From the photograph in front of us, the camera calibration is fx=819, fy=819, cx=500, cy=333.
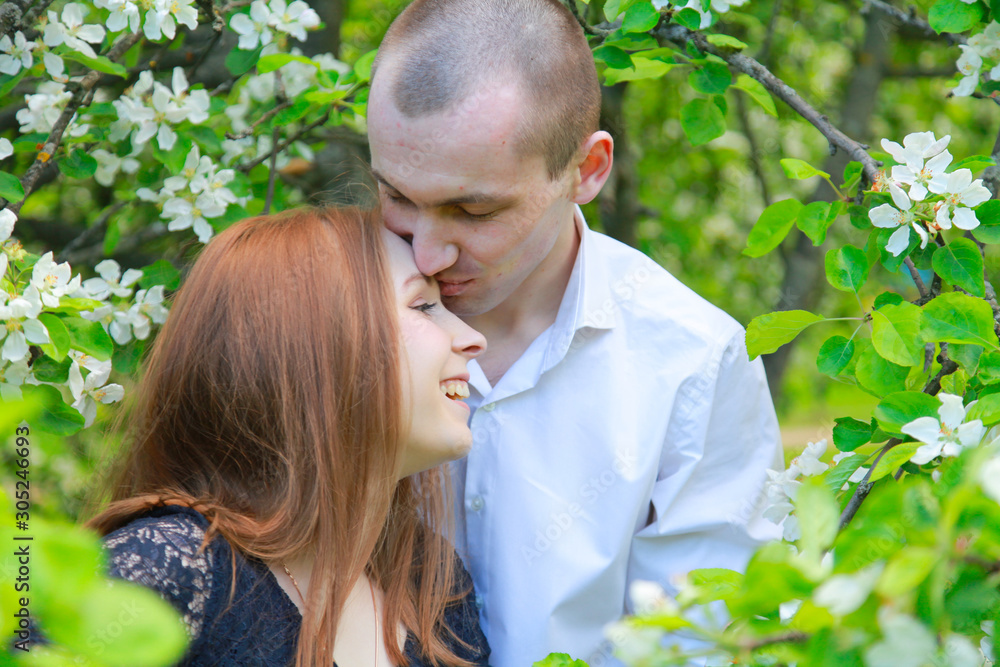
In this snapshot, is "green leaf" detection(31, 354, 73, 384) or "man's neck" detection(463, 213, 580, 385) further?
"man's neck" detection(463, 213, 580, 385)

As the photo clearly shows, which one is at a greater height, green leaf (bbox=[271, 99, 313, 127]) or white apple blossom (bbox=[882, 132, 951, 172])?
white apple blossom (bbox=[882, 132, 951, 172])

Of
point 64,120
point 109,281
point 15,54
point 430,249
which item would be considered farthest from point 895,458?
point 15,54

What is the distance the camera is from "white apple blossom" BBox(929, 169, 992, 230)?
1.43 metres

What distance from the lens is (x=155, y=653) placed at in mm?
542

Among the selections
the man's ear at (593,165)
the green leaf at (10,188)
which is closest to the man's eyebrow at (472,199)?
the man's ear at (593,165)

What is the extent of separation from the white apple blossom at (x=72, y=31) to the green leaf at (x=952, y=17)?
1.87 meters

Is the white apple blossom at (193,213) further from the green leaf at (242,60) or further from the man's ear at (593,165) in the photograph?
the man's ear at (593,165)

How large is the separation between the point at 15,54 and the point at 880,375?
201 cm

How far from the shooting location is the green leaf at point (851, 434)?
149 cm

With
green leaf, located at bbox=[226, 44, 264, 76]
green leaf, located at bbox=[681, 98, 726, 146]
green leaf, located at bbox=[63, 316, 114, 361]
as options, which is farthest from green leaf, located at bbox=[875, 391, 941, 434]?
green leaf, located at bbox=[226, 44, 264, 76]

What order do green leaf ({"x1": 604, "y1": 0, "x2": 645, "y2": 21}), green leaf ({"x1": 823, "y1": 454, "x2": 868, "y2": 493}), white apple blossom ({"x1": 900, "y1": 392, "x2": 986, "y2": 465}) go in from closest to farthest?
white apple blossom ({"x1": 900, "y1": 392, "x2": 986, "y2": 465}), green leaf ({"x1": 823, "y1": 454, "x2": 868, "y2": 493}), green leaf ({"x1": 604, "y1": 0, "x2": 645, "y2": 21})

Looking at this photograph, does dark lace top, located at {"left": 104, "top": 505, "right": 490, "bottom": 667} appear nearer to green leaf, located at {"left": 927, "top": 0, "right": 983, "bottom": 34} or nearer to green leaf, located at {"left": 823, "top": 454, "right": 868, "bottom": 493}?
green leaf, located at {"left": 823, "top": 454, "right": 868, "bottom": 493}

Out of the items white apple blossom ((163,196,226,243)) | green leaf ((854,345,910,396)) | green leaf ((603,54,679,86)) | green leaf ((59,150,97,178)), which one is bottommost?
white apple blossom ((163,196,226,243))

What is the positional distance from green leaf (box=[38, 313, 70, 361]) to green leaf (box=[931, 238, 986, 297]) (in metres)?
1.66
